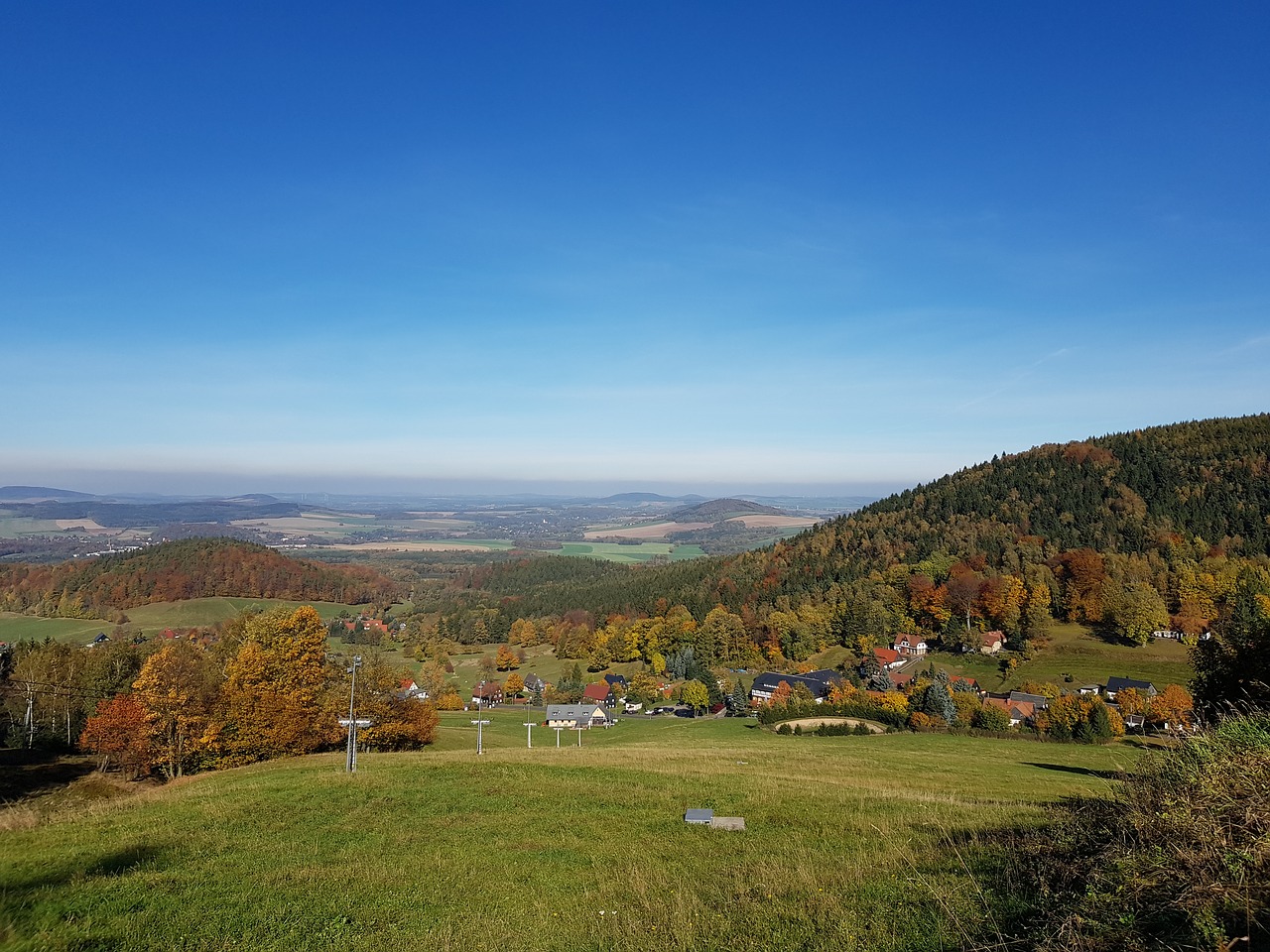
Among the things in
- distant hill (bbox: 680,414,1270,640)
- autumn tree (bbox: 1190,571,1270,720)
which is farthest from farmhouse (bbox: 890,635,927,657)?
autumn tree (bbox: 1190,571,1270,720)

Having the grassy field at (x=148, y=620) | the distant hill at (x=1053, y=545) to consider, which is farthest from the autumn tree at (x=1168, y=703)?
the grassy field at (x=148, y=620)

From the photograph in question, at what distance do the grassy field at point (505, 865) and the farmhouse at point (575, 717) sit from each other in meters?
59.8

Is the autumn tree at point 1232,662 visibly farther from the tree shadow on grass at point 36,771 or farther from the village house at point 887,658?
the village house at point 887,658

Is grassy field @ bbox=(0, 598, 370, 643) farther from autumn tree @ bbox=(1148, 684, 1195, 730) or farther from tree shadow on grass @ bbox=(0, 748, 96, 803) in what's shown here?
autumn tree @ bbox=(1148, 684, 1195, 730)

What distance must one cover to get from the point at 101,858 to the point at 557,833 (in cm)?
820

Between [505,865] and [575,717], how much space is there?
233 ft

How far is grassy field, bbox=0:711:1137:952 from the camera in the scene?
7859 millimetres

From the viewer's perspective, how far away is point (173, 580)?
472ft

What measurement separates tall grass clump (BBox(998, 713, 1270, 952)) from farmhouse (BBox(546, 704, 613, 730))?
74.1 metres

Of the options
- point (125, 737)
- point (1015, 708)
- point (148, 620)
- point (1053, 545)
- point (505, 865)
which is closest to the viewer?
point (505, 865)

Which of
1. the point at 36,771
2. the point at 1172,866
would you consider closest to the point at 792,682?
the point at 36,771

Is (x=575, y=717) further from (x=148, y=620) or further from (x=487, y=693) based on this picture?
(x=148, y=620)

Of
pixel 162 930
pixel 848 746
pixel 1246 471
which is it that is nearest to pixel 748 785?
pixel 162 930

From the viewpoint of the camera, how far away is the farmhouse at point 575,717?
7806cm
